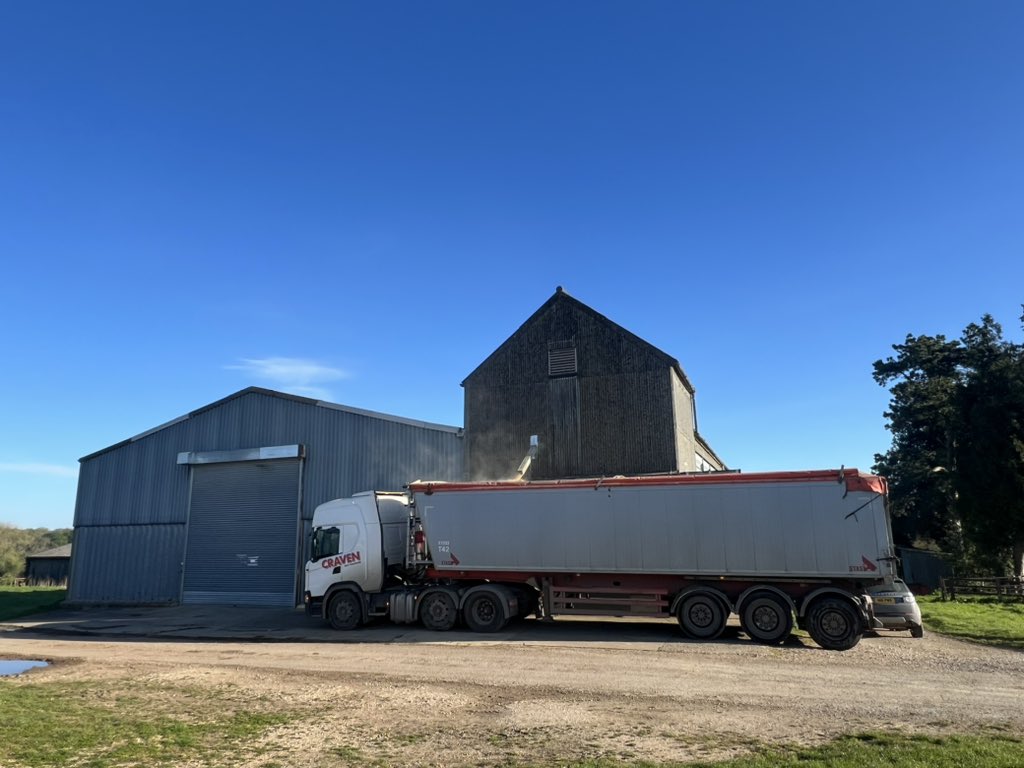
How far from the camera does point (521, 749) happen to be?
710 centimetres

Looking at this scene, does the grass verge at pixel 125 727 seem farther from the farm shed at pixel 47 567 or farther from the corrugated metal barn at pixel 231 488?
the farm shed at pixel 47 567

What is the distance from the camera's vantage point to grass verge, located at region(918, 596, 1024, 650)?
15.2 meters

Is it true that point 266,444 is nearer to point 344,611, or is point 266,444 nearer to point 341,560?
point 341,560

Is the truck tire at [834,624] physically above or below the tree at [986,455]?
below

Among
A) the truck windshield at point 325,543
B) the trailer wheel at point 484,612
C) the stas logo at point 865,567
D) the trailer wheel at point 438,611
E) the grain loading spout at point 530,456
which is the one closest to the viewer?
the stas logo at point 865,567

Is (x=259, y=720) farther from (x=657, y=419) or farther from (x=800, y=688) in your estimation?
(x=657, y=419)

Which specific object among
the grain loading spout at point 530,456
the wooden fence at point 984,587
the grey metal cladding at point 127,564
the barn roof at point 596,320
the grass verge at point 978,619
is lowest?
the grass verge at point 978,619

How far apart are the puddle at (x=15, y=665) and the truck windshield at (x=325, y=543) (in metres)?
6.44

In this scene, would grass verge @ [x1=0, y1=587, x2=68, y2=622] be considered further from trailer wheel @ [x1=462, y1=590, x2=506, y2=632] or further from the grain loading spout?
the grain loading spout

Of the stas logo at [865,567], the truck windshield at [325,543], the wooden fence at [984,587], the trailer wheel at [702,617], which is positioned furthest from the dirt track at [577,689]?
the wooden fence at [984,587]

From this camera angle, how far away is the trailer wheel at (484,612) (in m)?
16.4

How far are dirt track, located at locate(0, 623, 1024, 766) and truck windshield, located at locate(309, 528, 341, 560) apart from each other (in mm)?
3025

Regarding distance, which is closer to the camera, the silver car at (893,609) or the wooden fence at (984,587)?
the silver car at (893,609)

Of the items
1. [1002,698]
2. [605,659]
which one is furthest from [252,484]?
[1002,698]
